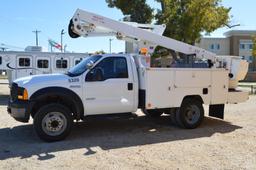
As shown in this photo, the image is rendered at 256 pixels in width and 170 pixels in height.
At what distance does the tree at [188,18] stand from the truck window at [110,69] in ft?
52.8

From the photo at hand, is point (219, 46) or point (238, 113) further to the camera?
point (219, 46)

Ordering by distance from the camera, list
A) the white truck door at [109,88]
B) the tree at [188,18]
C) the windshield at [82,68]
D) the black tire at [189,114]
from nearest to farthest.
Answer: the white truck door at [109,88] → the windshield at [82,68] → the black tire at [189,114] → the tree at [188,18]

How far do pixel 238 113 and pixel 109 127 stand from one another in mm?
5682

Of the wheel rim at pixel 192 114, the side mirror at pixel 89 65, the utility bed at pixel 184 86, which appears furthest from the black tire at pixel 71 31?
the wheel rim at pixel 192 114

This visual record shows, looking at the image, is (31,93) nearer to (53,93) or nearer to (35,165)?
(53,93)

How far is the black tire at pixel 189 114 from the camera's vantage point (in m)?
10.1

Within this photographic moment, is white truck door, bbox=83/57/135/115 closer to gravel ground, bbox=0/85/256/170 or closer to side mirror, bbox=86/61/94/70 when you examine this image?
side mirror, bbox=86/61/94/70

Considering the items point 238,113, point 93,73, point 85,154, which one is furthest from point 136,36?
point 238,113

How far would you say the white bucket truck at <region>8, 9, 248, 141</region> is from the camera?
838 cm

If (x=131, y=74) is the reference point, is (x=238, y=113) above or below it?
below

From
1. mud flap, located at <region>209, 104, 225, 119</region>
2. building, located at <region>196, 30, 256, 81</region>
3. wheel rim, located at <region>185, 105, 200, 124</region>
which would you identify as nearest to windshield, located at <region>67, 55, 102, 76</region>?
wheel rim, located at <region>185, 105, 200, 124</region>

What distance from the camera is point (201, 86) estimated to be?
10227 mm

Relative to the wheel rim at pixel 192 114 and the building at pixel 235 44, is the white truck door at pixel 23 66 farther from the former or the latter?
the building at pixel 235 44

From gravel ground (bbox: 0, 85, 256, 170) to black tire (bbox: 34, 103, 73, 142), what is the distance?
21cm
